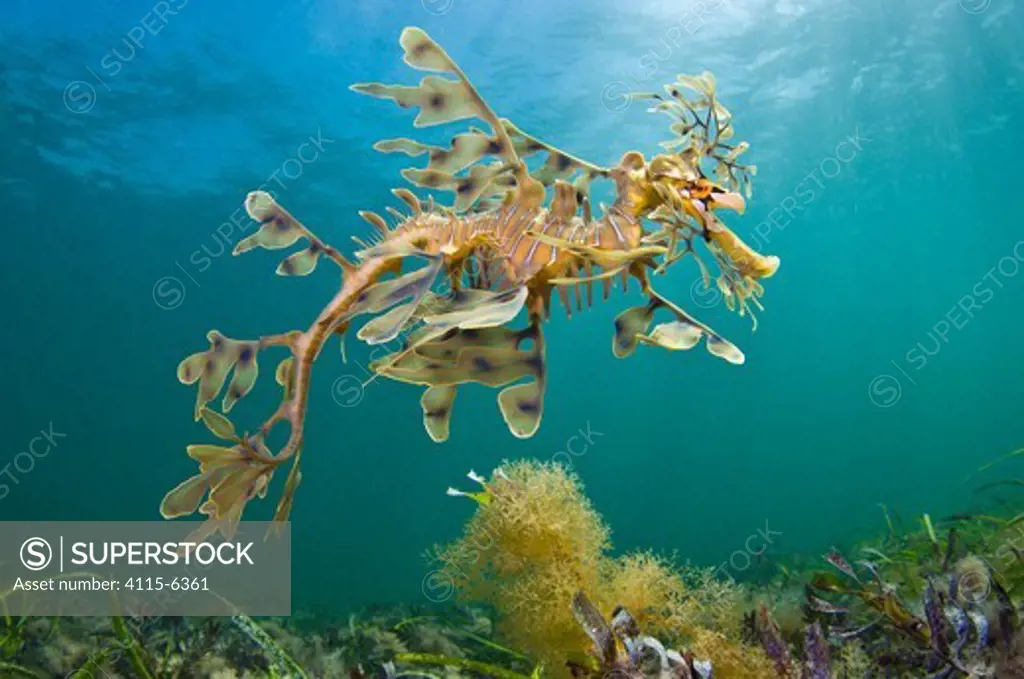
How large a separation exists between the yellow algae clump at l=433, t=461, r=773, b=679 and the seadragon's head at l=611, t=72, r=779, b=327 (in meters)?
1.90

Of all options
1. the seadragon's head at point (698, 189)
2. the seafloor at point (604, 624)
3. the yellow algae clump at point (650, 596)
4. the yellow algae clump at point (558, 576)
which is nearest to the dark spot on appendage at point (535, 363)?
the seadragon's head at point (698, 189)

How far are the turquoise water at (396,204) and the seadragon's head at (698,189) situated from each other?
0.33 metres

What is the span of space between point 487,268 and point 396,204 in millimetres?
20216

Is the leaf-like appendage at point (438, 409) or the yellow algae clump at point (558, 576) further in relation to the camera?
the yellow algae clump at point (558, 576)

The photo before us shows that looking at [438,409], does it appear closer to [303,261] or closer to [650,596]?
[303,261]

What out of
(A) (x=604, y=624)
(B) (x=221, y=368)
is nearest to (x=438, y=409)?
(B) (x=221, y=368)

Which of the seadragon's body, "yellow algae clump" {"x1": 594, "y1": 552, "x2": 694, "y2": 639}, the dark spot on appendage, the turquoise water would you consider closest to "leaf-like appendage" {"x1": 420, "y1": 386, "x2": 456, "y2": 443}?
the seadragon's body

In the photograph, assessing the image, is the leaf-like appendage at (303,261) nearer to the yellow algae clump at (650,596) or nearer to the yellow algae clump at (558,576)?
the yellow algae clump at (558,576)

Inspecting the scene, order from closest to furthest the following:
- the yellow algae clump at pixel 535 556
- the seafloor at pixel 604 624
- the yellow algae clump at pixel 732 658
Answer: the seafloor at pixel 604 624, the yellow algae clump at pixel 732 658, the yellow algae clump at pixel 535 556

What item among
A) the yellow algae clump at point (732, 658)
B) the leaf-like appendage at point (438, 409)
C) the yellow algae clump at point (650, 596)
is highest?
the leaf-like appendage at point (438, 409)

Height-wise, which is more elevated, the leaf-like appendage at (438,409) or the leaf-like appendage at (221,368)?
the leaf-like appendage at (221,368)

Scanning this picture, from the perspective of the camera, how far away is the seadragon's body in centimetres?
197

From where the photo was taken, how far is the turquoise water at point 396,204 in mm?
16047

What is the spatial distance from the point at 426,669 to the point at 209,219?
24724 mm
